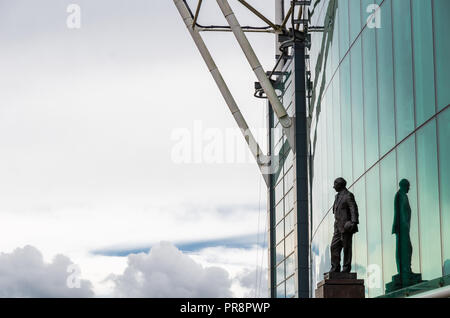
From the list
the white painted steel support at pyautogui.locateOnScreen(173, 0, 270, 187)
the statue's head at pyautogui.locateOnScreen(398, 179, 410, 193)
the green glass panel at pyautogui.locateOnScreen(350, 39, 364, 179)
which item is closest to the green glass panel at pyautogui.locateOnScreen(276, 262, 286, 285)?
the white painted steel support at pyautogui.locateOnScreen(173, 0, 270, 187)

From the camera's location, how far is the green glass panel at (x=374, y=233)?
24.3m

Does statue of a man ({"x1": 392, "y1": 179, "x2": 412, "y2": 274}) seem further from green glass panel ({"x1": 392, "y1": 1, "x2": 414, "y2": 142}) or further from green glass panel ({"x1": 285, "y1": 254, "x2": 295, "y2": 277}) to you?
green glass panel ({"x1": 285, "y1": 254, "x2": 295, "y2": 277})

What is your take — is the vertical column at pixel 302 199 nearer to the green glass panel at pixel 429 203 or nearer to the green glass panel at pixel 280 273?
the green glass panel at pixel 280 273

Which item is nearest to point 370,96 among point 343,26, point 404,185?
point 404,185

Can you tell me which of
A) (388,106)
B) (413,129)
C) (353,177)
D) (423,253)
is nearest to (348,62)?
(353,177)

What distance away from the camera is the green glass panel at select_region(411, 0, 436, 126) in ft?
63.1

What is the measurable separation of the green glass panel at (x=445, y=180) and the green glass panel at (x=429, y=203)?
33cm

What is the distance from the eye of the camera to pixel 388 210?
920 inches

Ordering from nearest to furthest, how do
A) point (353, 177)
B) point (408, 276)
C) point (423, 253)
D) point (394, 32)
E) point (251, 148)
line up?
point (423, 253) < point (408, 276) < point (394, 32) < point (353, 177) < point (251, 148)

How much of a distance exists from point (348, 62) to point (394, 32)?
688cm

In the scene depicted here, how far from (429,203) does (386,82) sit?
5.34 meters

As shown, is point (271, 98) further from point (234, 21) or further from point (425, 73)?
point (425, 73)

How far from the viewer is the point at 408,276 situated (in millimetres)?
20922

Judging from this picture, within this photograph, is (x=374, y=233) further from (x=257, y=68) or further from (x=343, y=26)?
(x=257, y=68)
